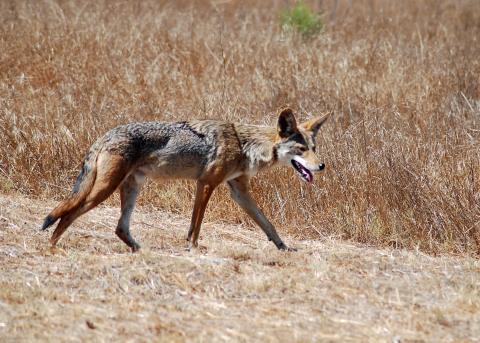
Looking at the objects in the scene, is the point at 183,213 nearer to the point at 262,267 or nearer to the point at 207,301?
the point at 262,267

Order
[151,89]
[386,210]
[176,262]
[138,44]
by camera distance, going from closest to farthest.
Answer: [176,262] < [386,210] < [151,89] < [138,44]

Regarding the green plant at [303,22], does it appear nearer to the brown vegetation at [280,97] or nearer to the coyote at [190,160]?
the brown vegetation at [280,97]

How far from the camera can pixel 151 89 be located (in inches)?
453

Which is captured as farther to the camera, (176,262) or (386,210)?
(386,210)

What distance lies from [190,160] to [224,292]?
1.91 metres

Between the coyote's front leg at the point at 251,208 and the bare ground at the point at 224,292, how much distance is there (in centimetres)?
17

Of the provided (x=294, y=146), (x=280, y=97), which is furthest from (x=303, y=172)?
(x=280, y=97)

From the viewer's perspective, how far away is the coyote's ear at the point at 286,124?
742cm

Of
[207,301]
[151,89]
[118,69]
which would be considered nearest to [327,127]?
[151,89]

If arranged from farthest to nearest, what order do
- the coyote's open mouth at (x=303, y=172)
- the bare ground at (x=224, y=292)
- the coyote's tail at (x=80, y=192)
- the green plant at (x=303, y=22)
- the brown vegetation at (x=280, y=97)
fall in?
the green plant at (x=303, y=22), the brown vegetation at (x=280, y=97), the coyote's open mouth at (x=303, y=172), the coyote's tail at (x=80, y=192), the bare ground at (x=224, y=292)

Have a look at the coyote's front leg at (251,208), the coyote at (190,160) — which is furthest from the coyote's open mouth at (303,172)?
the coyote's front leg at (251,208)

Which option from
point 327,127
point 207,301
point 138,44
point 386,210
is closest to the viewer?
point 207,301

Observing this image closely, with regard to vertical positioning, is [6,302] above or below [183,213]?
above

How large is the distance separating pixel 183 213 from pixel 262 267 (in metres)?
2.67
